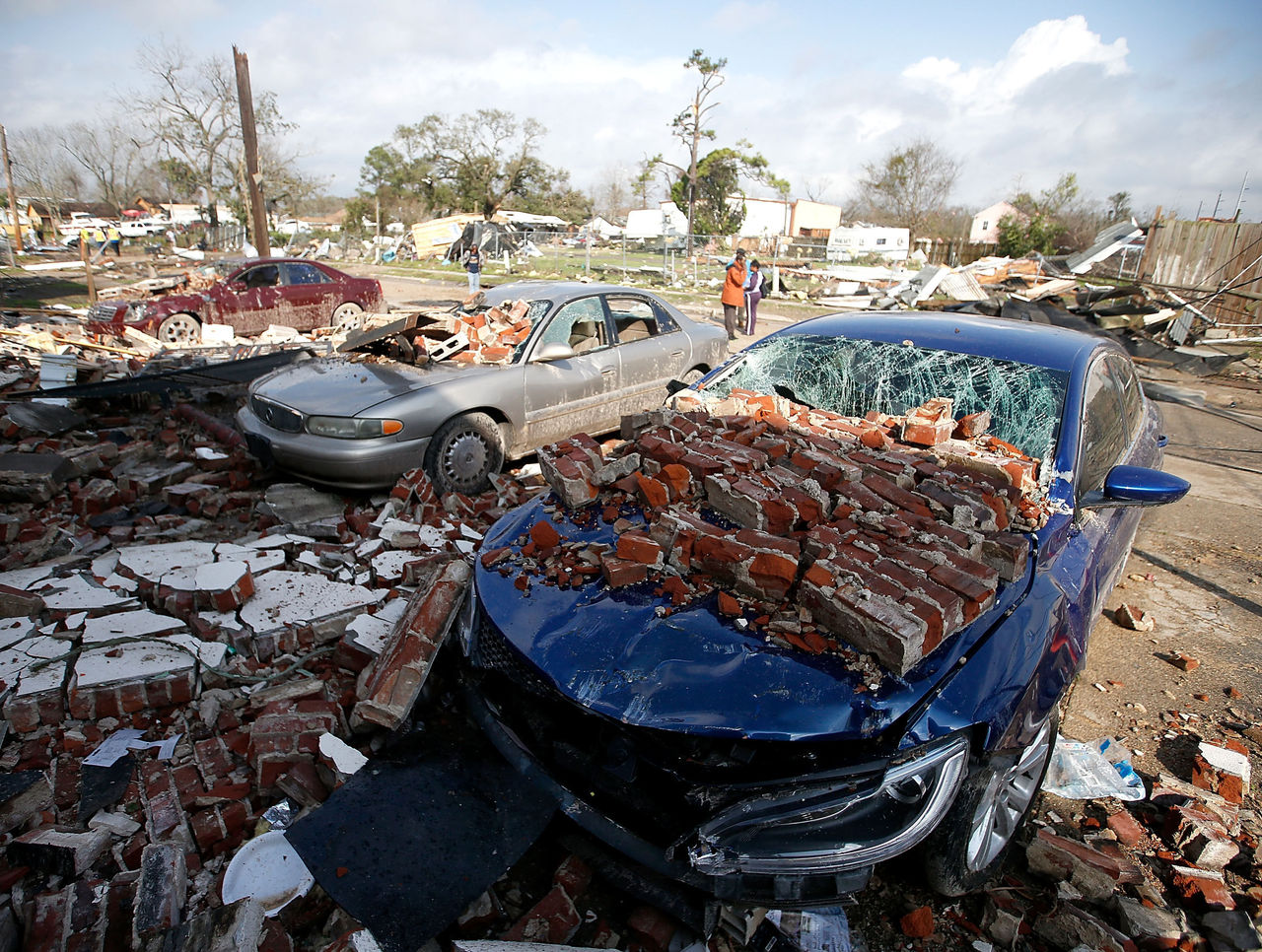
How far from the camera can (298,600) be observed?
365 centimetres

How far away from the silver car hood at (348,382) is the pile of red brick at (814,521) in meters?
2.15

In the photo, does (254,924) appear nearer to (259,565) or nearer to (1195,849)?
(259,565)

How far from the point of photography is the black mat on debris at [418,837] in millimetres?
1838

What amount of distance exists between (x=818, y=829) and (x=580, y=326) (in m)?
4.63

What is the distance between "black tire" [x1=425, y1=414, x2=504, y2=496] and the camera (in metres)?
4.86

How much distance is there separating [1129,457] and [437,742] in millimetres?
3545

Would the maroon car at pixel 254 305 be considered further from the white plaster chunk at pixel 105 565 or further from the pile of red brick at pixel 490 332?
the white plaster chunk at pixel 105 565

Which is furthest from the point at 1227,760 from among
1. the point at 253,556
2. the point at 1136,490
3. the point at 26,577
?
the point at 26,577

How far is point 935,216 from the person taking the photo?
4609 cm

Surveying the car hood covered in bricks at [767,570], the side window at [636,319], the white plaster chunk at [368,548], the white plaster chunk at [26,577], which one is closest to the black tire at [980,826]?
the car hood covered in bricks at [767,570]

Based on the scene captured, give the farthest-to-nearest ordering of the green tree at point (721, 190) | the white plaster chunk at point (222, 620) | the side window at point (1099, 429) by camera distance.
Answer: the green tree at point (721, 190) → the white plaster chunk at point (222, 620) → the side window at point (1099, 429)

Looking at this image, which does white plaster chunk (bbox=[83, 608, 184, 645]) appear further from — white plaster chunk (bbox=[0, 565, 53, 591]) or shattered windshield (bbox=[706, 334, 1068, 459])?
shattered windshield (bbox=[706, 334, 1068, 459])

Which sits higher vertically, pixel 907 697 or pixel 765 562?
pixel 765 562

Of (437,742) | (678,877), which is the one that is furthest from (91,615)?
(678,877)
